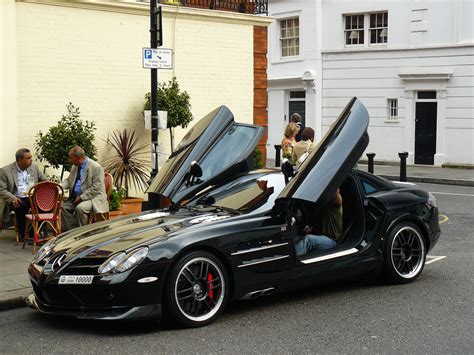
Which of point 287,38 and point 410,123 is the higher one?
point 287,38

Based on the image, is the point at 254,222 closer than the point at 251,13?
Yes

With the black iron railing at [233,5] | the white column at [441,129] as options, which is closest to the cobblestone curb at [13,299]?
the black iron railing at [233,5]

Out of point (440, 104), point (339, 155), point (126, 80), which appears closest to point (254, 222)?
point (339, 155)

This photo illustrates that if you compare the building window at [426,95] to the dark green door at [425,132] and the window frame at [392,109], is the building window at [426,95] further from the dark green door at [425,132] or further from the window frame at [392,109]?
the window frame at [392,109]

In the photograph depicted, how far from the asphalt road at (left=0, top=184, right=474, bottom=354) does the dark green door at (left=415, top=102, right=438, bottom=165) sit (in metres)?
19.1

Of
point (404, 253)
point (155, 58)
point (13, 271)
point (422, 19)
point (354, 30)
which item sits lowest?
point (13, 271)

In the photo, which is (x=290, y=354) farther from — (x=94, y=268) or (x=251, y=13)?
(x=251, y=13)

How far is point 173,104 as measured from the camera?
51.5 feet

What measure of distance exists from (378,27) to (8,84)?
705 inches

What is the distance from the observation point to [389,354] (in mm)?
6023

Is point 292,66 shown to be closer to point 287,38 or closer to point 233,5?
point 287,38

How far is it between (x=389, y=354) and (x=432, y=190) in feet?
48.4

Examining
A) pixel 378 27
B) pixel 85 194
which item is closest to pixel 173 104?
pixel 85 194

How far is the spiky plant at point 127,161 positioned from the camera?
1444 centimetres
